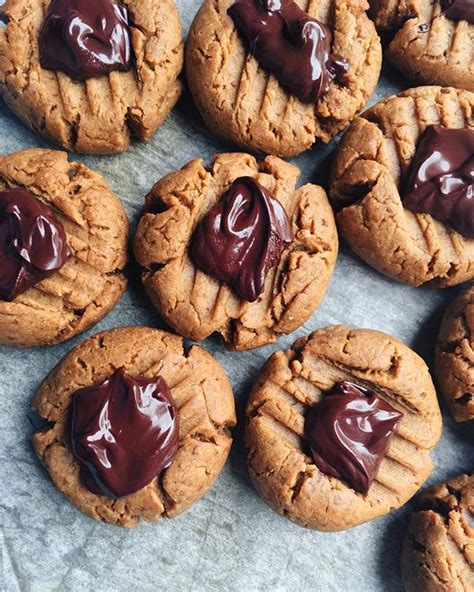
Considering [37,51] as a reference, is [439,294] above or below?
below

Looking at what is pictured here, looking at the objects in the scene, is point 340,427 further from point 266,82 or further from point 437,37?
point 437,37

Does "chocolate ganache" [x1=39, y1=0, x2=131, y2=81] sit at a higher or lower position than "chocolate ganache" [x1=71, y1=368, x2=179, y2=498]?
higher

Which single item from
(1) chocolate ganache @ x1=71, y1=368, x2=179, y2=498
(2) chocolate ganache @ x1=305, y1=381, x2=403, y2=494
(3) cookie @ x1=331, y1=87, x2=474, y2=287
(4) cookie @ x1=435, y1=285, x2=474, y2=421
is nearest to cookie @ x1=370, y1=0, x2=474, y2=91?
(3) cookie @ x1=331, y1=87, x2=474, y2=287

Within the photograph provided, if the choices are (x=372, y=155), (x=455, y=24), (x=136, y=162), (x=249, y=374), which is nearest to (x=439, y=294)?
(x=372, y=155)

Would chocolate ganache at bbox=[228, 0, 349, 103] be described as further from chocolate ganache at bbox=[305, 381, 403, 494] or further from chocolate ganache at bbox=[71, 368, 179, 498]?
chocolate ganache at bbox=[71, 368, 179, 498]

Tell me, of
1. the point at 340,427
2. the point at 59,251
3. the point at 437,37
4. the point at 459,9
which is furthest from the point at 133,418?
the point at 459,9

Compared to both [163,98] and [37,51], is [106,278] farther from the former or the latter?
[37,51]
